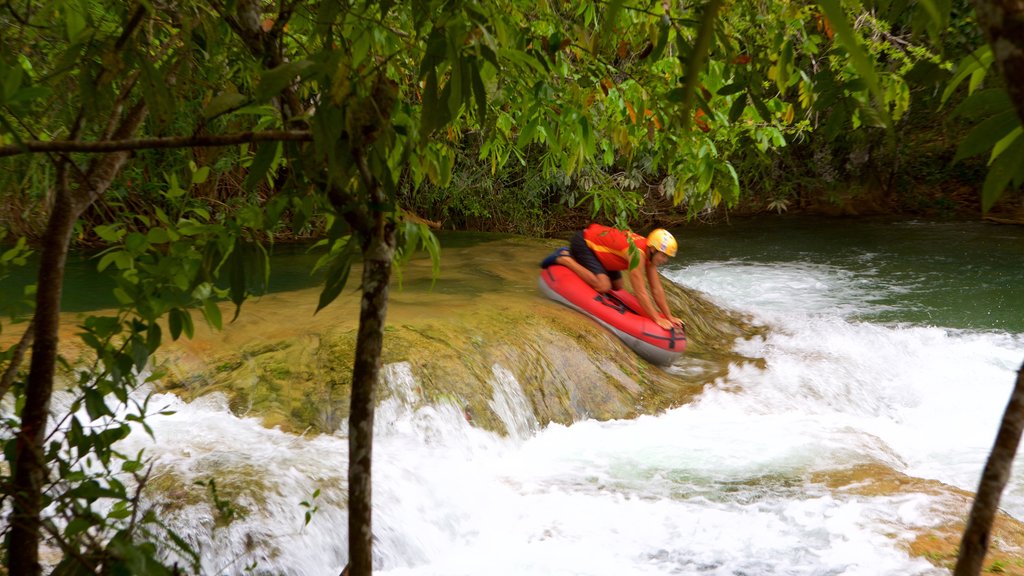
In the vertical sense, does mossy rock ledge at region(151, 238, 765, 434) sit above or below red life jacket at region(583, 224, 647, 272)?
below

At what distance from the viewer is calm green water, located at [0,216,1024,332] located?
8258mm

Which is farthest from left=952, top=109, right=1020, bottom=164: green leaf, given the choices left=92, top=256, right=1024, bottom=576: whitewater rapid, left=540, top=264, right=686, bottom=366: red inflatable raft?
left=540, top=264, right=686, bottom=366: red inflatable raft

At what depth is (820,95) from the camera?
1.60m

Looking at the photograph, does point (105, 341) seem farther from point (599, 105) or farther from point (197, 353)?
point (197, 353)

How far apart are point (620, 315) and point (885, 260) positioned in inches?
248

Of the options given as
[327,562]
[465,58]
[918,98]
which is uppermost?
[918,98]

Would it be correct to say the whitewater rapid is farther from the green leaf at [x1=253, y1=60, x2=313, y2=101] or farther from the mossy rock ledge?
the green leaf at [x1=253, y1=60, x2=313, y2=101]

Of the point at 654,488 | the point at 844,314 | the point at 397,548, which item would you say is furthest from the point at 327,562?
the point at 844,314

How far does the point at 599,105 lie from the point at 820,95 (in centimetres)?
240

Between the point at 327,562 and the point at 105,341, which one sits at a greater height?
the point at 105,341

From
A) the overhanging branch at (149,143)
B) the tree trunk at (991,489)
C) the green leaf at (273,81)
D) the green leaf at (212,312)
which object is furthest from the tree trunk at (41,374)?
the tree trunk at (991,489)

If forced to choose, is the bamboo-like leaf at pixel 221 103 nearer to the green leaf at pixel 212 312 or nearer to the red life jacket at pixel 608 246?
the green leaf at pixel 212 312

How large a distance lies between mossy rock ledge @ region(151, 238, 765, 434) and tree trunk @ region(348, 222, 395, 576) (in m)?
2.66

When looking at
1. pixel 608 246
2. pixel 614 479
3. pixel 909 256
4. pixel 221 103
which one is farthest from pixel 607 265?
pixel 909 256
